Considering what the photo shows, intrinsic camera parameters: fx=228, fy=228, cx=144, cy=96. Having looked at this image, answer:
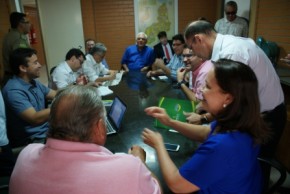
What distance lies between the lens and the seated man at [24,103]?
1.70 m

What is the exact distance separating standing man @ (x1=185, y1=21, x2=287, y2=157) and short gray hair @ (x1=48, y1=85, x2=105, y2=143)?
98 cm

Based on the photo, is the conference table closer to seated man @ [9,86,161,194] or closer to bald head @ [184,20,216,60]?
seated man @ [9,86,161,194]

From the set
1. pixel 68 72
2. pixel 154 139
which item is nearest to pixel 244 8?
pixel 68 72

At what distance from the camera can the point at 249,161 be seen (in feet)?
2.94

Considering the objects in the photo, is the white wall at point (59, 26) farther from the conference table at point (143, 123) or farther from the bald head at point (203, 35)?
the bald head at point (203, 35)

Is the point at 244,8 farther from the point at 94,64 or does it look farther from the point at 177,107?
the point at 177,107

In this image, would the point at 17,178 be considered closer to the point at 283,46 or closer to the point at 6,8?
the point at 283,46

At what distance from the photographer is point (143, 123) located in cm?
168

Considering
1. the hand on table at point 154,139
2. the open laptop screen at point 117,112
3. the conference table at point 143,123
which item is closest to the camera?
the hand on table at point 154,139

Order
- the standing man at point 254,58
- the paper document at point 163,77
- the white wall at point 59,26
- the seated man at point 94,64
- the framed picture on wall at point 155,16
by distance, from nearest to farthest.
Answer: the standing man at point 254,58 → the paper document at point 163,77 → the seated man at point 94,64 → the white wall at point 59,26 → the framed picture on wall at point 155,16

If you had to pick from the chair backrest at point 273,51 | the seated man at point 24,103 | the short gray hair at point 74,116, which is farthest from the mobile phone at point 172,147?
the chair backrest at point 273,51

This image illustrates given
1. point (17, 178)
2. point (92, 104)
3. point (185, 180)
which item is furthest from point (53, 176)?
point (185, 180)

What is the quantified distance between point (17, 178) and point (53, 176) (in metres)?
0.15

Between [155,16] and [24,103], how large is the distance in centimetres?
423
